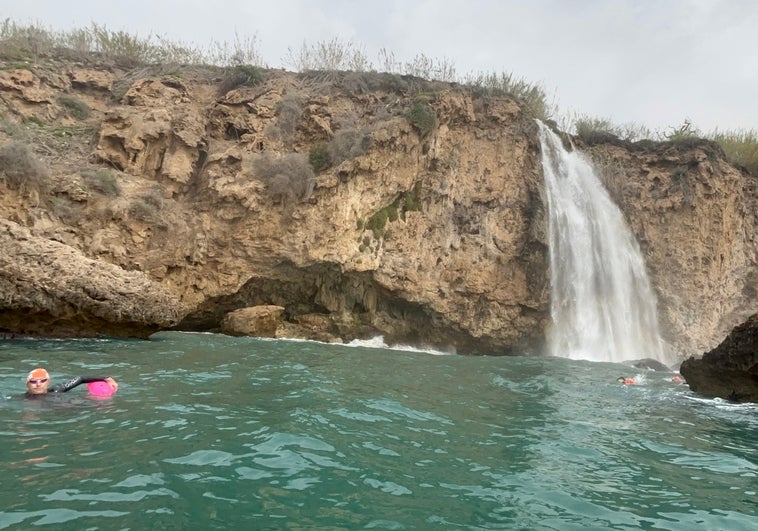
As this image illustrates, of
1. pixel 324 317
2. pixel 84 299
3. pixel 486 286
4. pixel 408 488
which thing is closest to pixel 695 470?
pixel 408 488

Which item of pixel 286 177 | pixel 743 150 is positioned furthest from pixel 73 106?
pixel 743 150

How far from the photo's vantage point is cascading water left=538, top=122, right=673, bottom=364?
2002cm

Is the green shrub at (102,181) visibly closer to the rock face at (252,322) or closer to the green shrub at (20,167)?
the green shrub at (20,167)

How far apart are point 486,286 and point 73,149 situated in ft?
50.1

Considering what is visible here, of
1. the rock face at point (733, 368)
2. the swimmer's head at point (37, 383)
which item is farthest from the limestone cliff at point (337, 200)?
the rock face at point (733, 368)

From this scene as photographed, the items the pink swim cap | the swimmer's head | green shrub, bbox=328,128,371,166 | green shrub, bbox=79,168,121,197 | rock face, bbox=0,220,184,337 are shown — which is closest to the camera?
the swimmer's head

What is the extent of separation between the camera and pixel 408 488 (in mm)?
4262

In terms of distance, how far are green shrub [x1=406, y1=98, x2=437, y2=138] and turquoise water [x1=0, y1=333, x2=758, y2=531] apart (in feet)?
42.8

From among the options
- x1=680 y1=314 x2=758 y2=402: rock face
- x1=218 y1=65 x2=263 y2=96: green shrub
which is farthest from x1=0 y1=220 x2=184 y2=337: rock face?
x1=680 y1=314 x2=758 y2=402: rock face

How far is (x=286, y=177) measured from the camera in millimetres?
17672

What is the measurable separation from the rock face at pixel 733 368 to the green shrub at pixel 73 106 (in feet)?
68.0

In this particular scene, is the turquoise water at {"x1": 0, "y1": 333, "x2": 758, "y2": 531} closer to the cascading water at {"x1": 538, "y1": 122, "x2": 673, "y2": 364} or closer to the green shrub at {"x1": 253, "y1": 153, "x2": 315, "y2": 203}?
the green shrub at {"x1": 253, "y1": 153, "x2": 315, "y2": 203}

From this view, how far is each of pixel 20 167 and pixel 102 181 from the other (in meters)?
2.11

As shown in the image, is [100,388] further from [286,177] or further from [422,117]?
[422,117]
